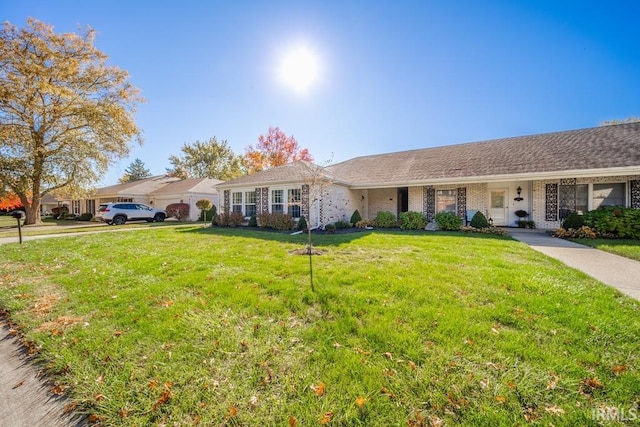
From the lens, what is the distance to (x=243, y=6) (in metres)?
8.70

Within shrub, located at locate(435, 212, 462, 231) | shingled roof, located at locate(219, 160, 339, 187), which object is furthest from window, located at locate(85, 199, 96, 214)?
shrub, located at locate(435, 212, 462, 231)

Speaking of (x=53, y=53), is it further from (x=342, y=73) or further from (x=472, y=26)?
(x=472, y=26)

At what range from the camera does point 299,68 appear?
369 inches

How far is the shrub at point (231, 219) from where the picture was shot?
49.4 ft

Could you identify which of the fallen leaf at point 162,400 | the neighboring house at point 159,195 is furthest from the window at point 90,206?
the fallen leaf at point 162,400

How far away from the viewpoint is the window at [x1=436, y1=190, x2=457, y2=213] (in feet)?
45.0

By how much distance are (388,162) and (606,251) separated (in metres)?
11.8

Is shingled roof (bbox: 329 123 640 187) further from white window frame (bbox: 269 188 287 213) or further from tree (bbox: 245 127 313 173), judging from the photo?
tree (bbox: 245 127 313 173)

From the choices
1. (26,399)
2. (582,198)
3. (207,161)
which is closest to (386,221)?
(582,198)

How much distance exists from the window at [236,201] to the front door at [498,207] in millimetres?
14188

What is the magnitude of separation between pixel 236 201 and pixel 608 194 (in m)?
18.5

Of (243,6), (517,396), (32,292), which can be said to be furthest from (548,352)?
(243,6)

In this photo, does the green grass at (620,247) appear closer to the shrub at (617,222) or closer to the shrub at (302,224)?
the shrub at (617,222)

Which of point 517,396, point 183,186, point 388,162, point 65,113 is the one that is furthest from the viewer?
point 183,186
